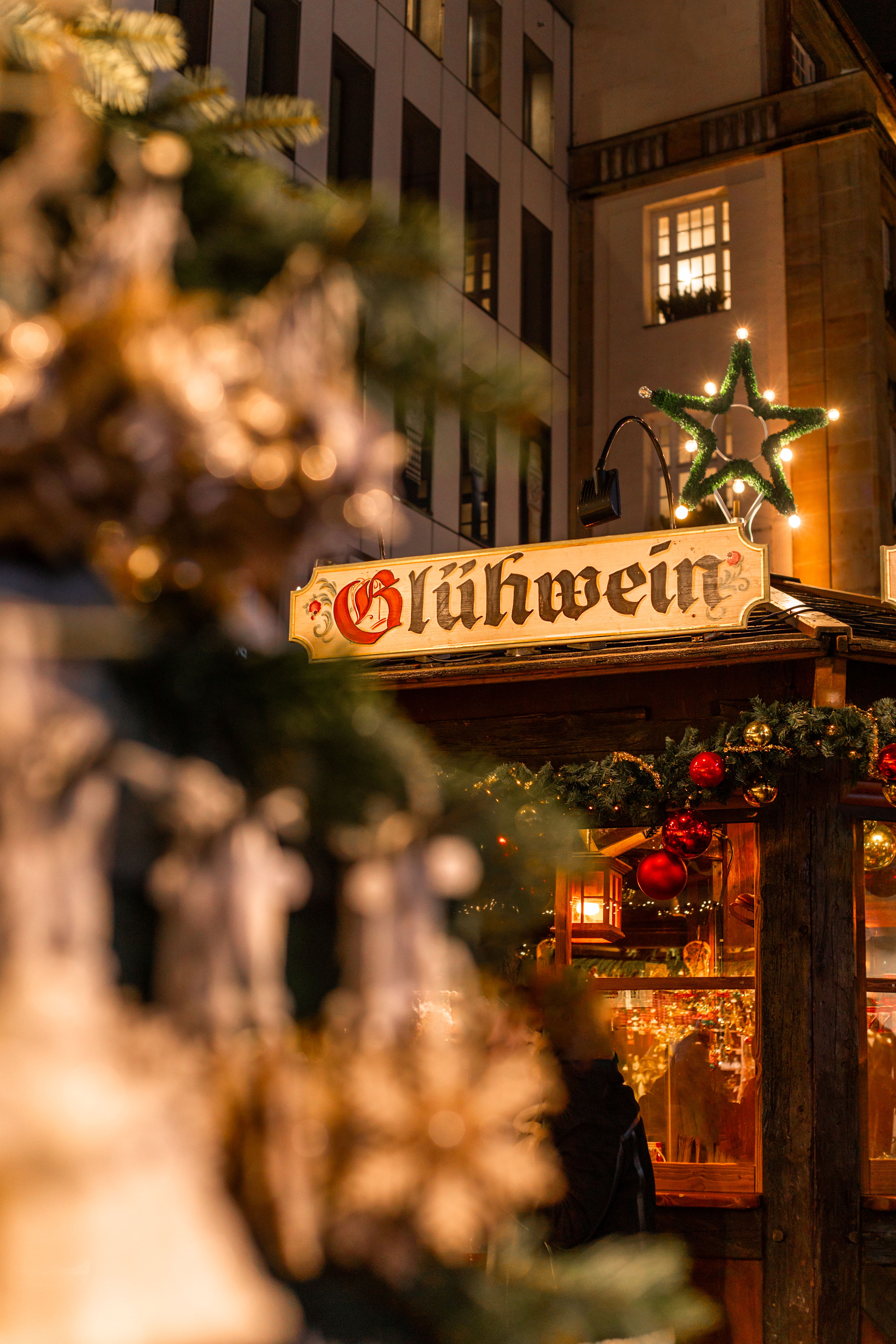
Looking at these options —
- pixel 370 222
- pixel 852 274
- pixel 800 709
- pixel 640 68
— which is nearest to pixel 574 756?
pixel 800 709

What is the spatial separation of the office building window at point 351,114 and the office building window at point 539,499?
4.19 m

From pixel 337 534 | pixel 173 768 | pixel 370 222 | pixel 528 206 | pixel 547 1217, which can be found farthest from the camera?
pixel 528 206

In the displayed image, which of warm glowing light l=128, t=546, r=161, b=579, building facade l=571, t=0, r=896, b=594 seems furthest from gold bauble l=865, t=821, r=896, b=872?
building facade l=571, t=0, r=896, b=594

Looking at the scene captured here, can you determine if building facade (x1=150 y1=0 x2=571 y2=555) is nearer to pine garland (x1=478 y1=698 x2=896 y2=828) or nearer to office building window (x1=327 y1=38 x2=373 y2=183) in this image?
office building window (x1=327 y1=38 x2=373 y2=183)

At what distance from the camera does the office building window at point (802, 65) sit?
717 inches

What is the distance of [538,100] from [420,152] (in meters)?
4.11

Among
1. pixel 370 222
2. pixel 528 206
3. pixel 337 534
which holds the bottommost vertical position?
pixel 337 534

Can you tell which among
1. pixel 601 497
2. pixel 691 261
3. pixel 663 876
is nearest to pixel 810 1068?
pixel 663 876

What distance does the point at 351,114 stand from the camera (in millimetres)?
14383

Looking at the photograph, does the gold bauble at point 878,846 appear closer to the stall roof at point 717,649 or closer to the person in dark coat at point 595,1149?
the stall roof at point 717,649

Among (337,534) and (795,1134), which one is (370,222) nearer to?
(337,534)

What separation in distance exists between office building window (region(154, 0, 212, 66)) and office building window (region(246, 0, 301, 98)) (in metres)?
1.00

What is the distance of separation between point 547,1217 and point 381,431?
4348 millimetres

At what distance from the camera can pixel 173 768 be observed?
1.22 metres
